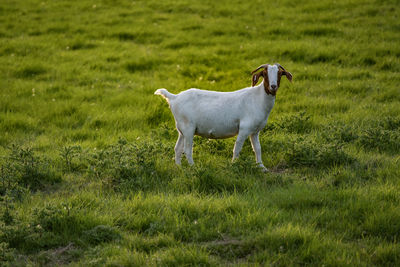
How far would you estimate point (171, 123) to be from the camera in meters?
8.93

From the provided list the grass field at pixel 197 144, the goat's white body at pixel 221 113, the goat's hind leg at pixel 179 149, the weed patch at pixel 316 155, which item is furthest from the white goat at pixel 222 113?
the weed patch at pixel 316 155

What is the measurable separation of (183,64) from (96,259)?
8.48m

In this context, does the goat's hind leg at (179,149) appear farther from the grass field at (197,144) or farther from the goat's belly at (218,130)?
the goat's belly at (218,130)

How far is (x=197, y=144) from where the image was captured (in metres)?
7.60

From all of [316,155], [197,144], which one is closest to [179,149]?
[197,144]

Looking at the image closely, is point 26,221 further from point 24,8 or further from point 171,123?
point 24,8

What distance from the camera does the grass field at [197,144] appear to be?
15.2 feet

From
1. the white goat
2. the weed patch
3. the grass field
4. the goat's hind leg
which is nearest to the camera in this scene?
the grass field

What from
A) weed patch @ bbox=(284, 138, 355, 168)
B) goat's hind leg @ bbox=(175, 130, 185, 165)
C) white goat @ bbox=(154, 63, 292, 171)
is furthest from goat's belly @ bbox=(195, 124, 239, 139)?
weed patch @ bbox=(284, 138, 355, 168)

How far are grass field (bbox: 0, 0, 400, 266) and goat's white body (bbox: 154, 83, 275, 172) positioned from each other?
48 cm

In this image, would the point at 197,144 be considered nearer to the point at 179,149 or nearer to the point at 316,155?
the point at 179,149

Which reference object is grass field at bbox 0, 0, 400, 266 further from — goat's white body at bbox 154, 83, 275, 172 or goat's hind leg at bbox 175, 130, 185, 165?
goat's white body at bbox 154, 83, 275, 172

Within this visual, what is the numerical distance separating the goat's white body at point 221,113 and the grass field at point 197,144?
0.48 metres

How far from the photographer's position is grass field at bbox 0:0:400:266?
4.64 m
